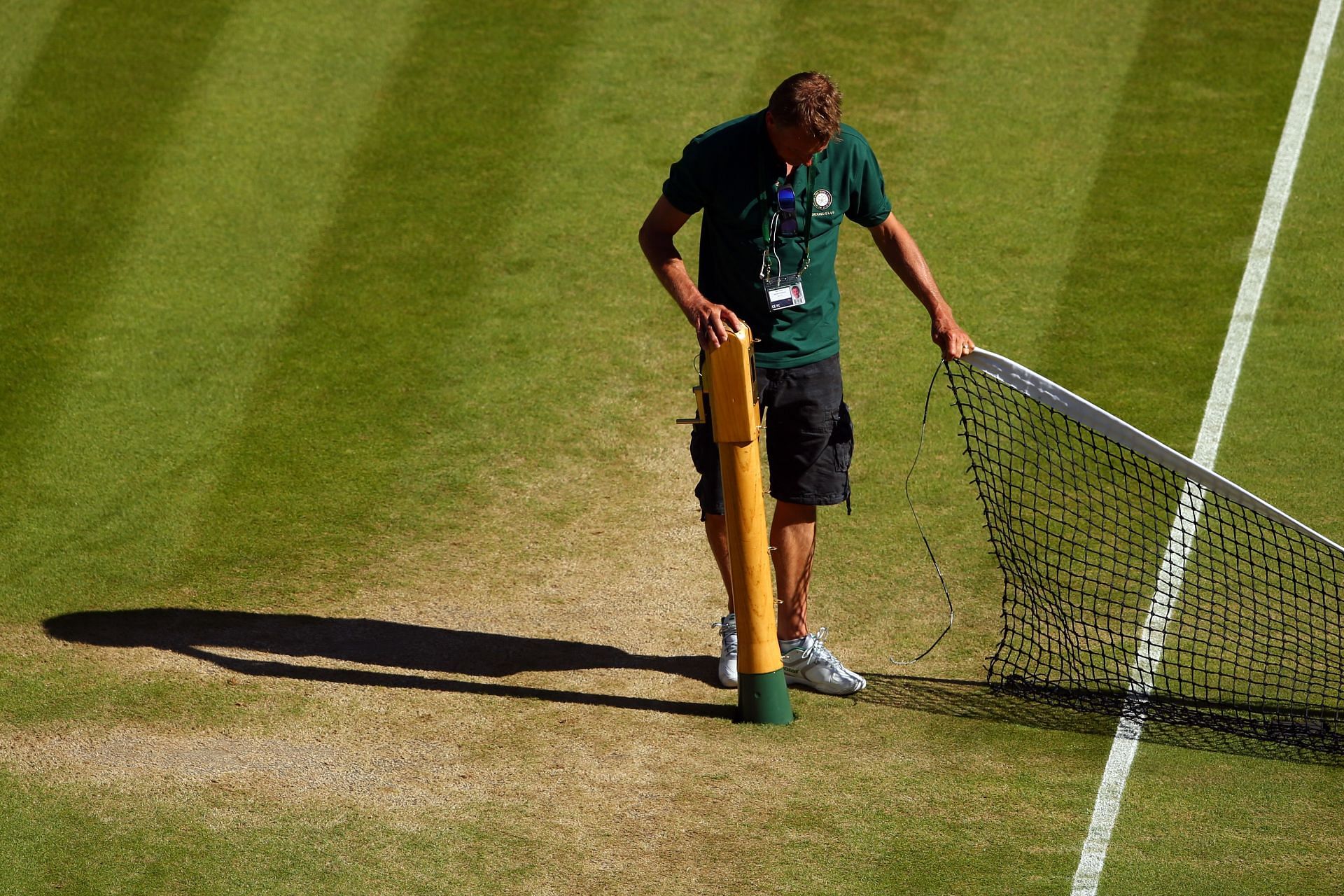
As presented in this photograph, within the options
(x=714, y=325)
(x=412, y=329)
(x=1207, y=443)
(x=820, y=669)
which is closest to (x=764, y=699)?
(x=820, y=669)

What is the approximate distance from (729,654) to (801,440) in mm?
1035

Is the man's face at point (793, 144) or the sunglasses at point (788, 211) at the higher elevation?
the man's face at point (793, 144)

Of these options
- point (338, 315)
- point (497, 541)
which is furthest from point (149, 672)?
Result: point (338, 315)

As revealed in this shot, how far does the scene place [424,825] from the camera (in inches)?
238

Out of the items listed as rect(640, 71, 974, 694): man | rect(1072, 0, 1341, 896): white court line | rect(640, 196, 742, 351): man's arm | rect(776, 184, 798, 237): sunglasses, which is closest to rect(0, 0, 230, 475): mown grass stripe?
rect(640, 196, 742, 351): man's arm

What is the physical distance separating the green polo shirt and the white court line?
5.55 ft

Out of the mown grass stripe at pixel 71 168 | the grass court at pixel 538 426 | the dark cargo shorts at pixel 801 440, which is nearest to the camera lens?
the grass court at pixel 538 426

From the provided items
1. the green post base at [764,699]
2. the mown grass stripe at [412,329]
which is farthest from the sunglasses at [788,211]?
the mown grass stripe at [412,329]

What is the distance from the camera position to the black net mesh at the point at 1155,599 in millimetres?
6910

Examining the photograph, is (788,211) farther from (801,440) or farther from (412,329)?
(412,329)

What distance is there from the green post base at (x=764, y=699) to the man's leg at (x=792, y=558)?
1.24ft

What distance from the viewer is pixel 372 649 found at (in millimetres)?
7402

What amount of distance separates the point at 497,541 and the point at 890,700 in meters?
2.28

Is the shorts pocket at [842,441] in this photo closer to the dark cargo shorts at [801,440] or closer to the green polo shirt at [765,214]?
the dark cargo shorts at [801,440]
